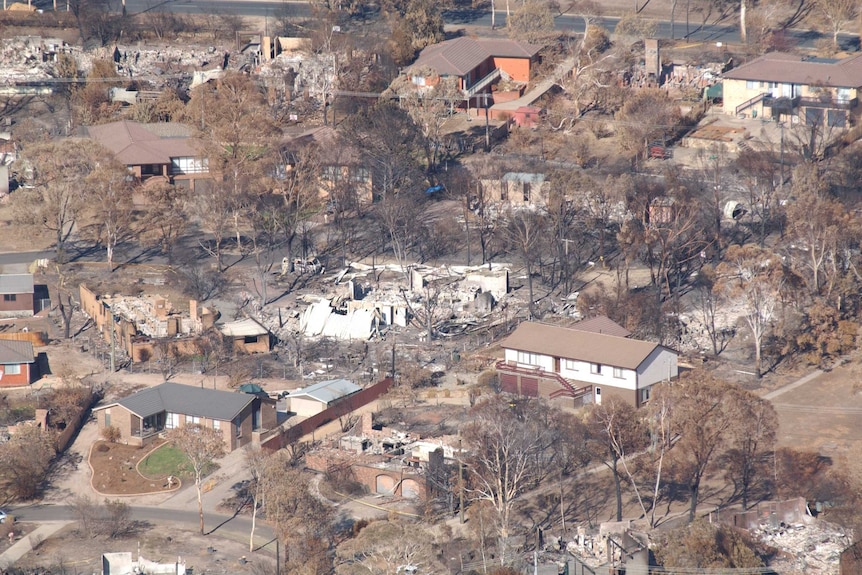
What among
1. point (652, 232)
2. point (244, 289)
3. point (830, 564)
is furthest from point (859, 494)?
point (244, 289)

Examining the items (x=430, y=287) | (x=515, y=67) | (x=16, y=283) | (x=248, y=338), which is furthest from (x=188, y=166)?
(x=248, y=338)

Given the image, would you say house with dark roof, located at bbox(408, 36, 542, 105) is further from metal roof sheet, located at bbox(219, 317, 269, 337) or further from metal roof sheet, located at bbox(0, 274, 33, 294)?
metal roof sheet, located at bbox(0, 274, 33, 294)

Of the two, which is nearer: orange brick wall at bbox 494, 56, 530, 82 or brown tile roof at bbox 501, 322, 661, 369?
brown tile roof at bbox 501, 322, 661, 369

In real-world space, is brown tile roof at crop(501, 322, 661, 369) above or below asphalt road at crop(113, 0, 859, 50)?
below

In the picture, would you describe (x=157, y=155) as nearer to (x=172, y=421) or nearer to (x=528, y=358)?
(x=172, y=421)

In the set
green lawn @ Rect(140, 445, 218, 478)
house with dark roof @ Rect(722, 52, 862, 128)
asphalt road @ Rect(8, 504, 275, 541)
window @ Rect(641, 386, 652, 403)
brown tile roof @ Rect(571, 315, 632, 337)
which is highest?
house with dark roof @ Rect(722, 52, 862, 128)

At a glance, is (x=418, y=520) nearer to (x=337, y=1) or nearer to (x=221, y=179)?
(x=221, y=179)

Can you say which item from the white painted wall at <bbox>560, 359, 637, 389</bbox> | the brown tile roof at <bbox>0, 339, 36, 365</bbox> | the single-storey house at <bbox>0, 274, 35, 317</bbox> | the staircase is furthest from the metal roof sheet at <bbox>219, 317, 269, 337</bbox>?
the white painted wall at <bbox>560, 359, 637, 389</bbox>
